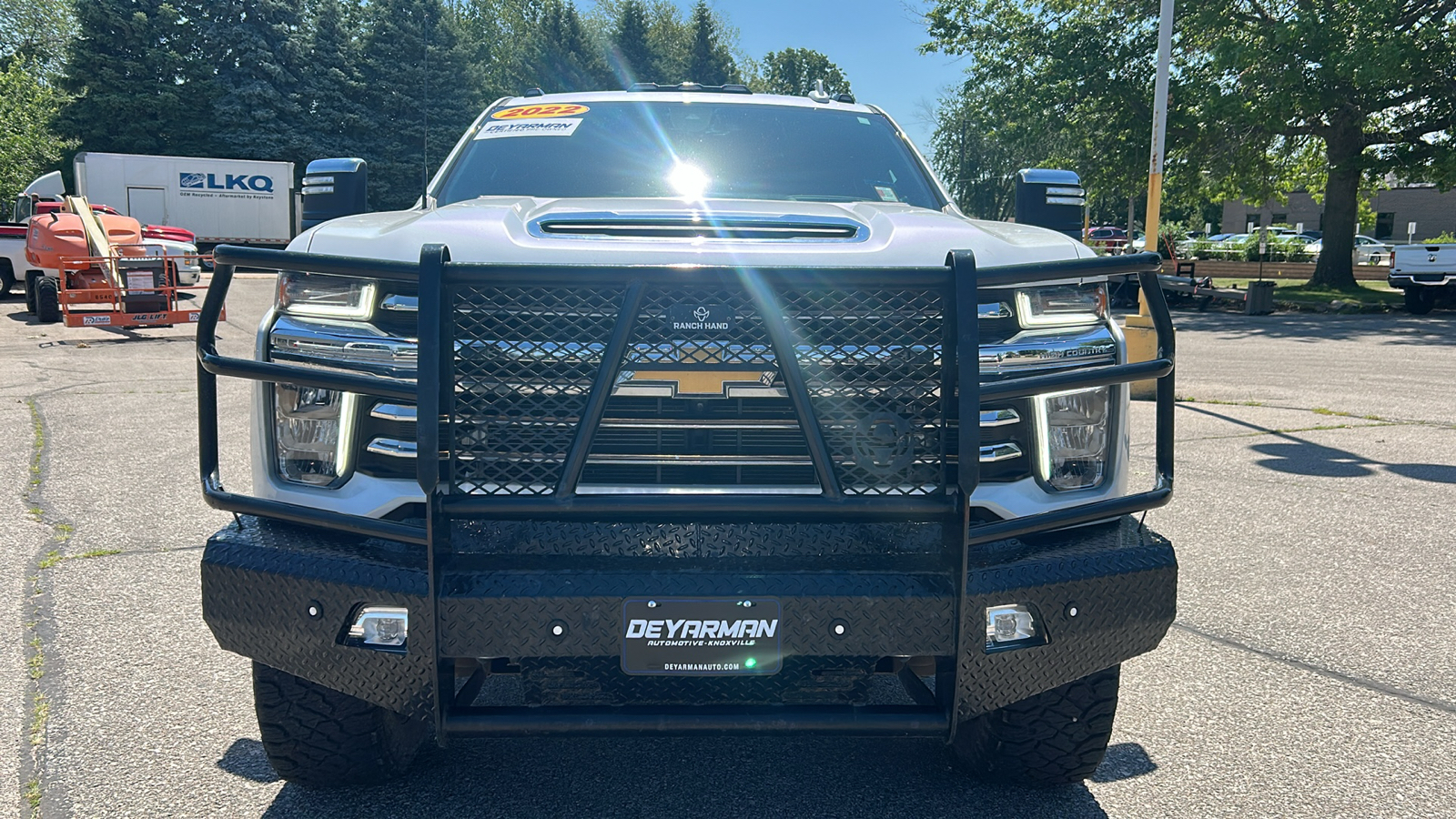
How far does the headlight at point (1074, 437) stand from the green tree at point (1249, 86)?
22407mm

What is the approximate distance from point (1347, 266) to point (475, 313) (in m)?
29.5

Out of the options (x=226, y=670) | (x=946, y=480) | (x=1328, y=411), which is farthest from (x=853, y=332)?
(x=1328, y=411)

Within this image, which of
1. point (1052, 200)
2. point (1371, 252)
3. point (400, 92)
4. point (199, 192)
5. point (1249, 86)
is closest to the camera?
point (1052, 200)

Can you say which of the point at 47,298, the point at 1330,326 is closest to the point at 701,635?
the point at 47,298

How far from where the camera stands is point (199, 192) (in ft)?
120

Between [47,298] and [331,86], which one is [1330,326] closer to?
[47,298]

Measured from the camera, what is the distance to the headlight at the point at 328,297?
99.7 inches

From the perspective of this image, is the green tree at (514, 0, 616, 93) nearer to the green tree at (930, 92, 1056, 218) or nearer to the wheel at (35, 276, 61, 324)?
the green tree at (930, 92, 1056, 218)

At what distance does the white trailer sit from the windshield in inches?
1374

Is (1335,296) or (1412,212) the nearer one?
(1335,296)

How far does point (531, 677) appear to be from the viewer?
99.8 inches

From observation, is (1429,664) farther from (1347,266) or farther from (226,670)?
(1347,266)

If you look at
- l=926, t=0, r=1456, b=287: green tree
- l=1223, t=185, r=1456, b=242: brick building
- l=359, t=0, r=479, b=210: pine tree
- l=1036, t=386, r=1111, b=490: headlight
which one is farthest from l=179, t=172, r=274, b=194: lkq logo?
l=1223, t=185, r=1456, b=242: brick building

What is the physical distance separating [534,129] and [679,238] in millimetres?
1946
